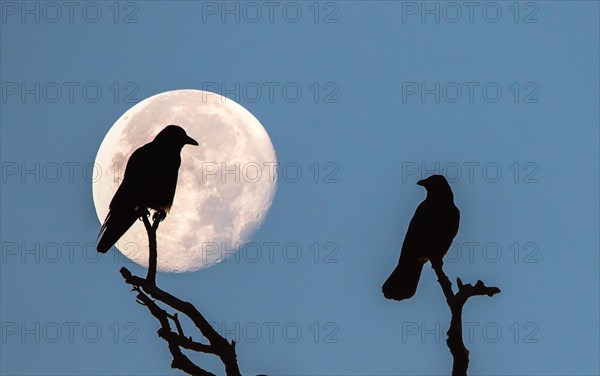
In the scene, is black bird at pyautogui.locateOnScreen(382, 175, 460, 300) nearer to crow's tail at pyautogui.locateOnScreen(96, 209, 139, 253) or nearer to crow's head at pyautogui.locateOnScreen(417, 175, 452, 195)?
crow's head at pyautogui.locateOnScreen(417, 175, 452, 195)

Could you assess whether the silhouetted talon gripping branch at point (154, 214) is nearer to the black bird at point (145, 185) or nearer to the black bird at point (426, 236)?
the black bird at point (145, 185)

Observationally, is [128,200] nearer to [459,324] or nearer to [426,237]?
[426,237]

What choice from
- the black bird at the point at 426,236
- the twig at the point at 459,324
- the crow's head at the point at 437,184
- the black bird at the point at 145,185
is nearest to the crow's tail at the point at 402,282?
the black bird at the point at 426,236

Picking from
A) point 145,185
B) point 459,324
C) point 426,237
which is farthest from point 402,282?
point 145,185

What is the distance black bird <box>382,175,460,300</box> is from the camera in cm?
952

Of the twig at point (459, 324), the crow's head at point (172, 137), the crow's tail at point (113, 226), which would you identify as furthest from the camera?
the crow's head at point (172, 137)

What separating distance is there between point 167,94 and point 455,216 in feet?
18.3

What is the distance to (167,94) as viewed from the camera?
46.5ft

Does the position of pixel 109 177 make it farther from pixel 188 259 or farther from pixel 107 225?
pixel 107 225

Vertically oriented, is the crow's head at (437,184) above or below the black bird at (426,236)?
above

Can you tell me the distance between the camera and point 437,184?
10141 mm

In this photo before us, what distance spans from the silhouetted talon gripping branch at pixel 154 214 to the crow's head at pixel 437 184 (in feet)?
8.01

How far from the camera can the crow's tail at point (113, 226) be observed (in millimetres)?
9297

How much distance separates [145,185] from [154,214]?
299mm
